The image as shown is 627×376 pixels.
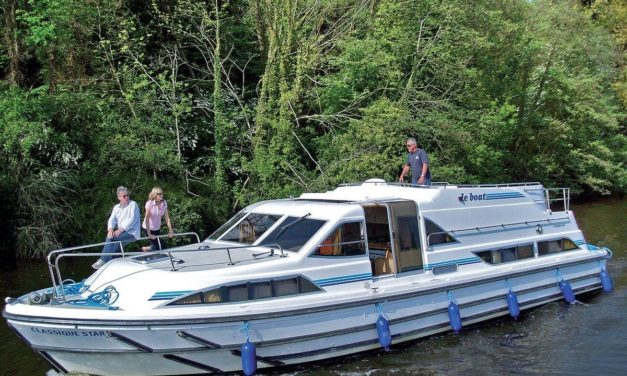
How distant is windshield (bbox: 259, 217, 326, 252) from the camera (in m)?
Result: 9.48

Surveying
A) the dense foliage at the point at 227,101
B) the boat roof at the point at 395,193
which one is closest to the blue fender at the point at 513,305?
the boat roof at the point at 395,193

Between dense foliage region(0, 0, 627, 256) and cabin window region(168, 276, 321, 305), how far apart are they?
10070mm

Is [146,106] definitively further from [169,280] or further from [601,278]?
[601,278]

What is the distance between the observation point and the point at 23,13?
63.0ft

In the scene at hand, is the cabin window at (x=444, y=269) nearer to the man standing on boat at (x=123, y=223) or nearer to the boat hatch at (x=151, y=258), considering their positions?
the boat hatch at (x=151, y=258)

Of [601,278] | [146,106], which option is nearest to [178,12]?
[146,106]

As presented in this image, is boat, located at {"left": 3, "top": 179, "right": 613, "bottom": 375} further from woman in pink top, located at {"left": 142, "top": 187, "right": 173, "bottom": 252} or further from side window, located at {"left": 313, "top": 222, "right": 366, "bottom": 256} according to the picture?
woman in pink top, located at {"left": 142, "top": 187, "right": 173, "bottom": 252}

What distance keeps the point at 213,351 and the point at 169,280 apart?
43.9 inches

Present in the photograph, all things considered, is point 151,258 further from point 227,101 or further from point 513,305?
point 227,101

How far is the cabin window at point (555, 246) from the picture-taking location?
40.8ft

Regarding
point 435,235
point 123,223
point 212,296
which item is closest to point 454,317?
point 435,235

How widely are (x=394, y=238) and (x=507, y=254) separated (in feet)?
9.42

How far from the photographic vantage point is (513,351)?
388 inches

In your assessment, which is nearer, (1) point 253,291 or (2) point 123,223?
(1) point 253,291
